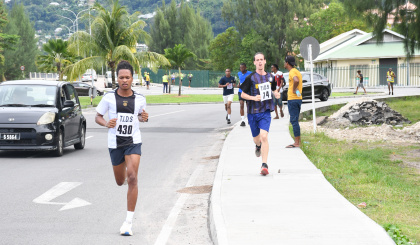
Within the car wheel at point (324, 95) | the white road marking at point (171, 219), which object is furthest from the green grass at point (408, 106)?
the white road marking at point (171, 219)

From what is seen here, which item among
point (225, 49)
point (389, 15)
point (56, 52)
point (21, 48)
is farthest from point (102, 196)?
point (21, 48)

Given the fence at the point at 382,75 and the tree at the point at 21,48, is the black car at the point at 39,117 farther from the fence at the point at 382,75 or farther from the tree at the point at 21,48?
the tree at the point at 21,48

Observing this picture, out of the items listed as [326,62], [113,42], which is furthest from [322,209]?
[326,62]

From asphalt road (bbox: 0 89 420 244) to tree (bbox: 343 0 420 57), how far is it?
8.54 meters

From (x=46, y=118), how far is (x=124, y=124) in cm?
749

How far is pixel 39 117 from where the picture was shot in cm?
1415

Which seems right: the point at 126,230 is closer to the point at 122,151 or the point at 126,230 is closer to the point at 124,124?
the point at 122,151

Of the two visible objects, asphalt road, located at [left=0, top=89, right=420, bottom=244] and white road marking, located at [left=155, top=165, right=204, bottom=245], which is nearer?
white road marking, located at [left=155, top=165, right=204, bottom=245]

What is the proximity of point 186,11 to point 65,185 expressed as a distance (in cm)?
9947

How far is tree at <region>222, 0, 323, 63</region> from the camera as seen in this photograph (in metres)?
81.5

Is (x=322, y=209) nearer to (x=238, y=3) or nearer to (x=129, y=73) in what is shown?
(x=129, y=73)

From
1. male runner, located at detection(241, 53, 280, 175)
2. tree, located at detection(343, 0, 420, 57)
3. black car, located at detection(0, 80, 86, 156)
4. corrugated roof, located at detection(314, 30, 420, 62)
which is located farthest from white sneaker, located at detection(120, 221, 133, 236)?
corrugated roof, located at detection(314, 30, 420, 62)

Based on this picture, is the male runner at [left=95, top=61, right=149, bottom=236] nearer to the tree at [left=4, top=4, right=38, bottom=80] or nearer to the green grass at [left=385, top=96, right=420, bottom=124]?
the green grass at [left=385, top=96, right=420, bottom=124]

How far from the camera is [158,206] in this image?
8.73m
